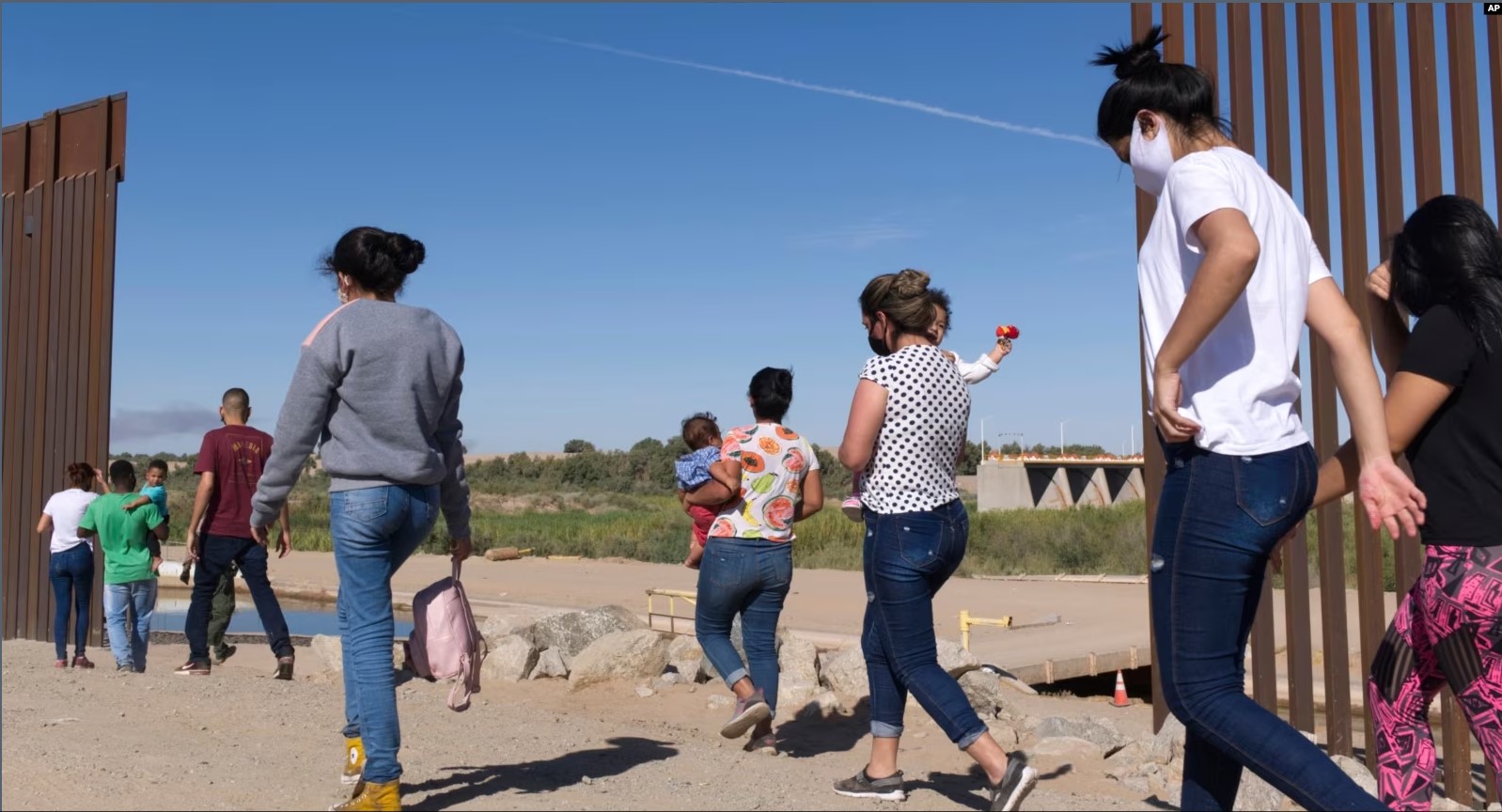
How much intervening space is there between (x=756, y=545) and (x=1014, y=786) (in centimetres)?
186

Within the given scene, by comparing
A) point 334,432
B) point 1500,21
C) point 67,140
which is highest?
point 67,140

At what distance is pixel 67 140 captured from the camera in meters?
10.5

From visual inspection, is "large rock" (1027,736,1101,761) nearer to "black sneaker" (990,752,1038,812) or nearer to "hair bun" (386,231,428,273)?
"black sneaker" (990,752,1038,812)

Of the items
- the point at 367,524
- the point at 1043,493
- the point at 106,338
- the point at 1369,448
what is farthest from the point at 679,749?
the point at 1043,493

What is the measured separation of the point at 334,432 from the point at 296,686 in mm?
3862

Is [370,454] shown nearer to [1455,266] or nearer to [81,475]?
[1455,266]

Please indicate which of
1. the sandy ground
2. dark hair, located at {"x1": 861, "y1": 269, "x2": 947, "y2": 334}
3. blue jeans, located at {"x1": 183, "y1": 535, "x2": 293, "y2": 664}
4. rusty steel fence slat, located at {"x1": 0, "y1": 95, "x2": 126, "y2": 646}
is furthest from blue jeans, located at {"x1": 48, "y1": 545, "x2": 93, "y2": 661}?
dark hair, located at {"x1": 861, "y1": 269, "x2": 947, "y2": 334}

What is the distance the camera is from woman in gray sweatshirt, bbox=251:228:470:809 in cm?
421

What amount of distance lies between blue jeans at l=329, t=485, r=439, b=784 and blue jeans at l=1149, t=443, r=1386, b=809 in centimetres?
235

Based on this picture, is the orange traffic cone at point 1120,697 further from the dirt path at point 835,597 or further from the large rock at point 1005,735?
the large rock at point 1005,735

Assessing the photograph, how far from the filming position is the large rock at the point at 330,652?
10.3 meters

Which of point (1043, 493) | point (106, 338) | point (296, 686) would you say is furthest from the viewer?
point (1043, 493)

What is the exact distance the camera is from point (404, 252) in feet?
14.8

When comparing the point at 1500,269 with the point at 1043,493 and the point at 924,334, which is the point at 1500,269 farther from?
the point at 1043,493
